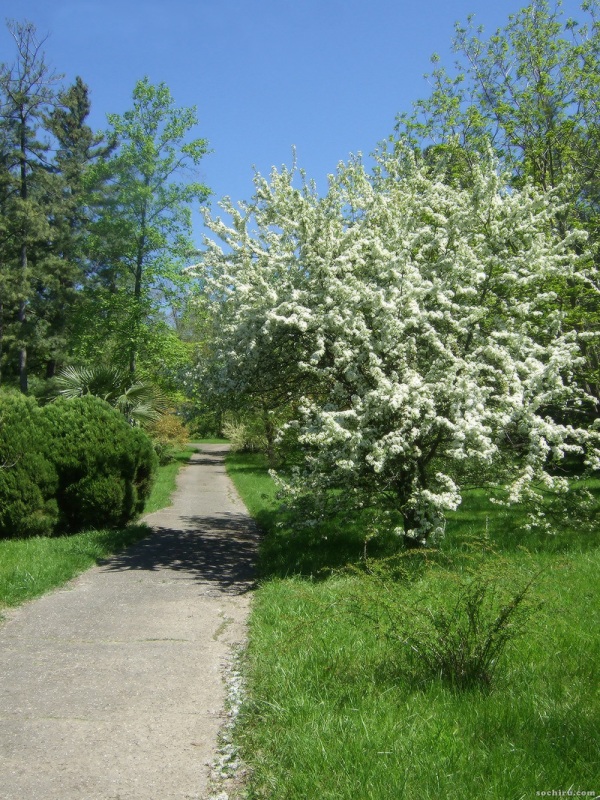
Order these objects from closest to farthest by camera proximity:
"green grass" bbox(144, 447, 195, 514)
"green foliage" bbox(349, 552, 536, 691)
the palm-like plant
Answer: "green foliage" bbox(349, 552, 536, 691), the palm-like plant, "green grass" bbox(144, 447, 195, 514)

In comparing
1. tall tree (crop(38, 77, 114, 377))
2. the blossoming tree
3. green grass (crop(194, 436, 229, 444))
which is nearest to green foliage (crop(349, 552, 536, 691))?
the blossoming tree

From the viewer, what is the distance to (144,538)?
42.9ft

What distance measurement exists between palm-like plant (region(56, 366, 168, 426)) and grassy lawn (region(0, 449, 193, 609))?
4.59 metres

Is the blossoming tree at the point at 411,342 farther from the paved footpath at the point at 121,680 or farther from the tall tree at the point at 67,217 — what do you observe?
the tall tree at the point at 67,217

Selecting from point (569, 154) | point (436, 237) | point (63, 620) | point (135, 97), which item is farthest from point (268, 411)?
point (135, 97)

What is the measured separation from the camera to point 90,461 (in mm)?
12359

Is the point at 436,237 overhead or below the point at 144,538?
overhead

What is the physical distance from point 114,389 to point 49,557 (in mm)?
8588

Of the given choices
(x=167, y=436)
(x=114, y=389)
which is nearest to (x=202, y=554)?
(x=114, y=389)

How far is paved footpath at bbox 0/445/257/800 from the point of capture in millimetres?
4004

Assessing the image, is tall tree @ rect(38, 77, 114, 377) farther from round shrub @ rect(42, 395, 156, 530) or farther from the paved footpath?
the paved footpath

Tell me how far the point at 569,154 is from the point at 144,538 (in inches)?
440

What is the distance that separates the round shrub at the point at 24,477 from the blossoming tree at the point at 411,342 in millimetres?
3727

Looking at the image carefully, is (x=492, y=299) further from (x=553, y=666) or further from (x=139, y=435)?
(x=139, y=435)
